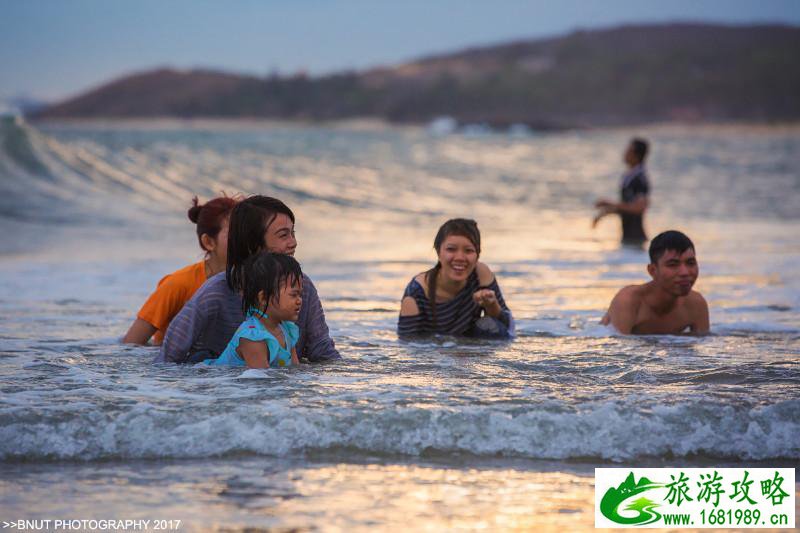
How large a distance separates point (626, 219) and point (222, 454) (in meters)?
11.8

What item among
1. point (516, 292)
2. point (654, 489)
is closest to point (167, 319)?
point (654, 489)

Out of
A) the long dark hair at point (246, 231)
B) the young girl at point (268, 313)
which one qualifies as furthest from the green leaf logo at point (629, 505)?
the long dark hair at point (246, 231)

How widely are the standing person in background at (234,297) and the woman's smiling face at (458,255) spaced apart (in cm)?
136

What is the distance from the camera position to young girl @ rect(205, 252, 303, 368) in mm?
5457

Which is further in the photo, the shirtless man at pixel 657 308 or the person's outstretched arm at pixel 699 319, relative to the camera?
the person's outstretched arm at pixel 699 319

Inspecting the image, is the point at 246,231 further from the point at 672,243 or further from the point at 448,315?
the point at 672,243

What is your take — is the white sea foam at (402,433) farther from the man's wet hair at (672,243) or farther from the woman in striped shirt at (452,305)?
the man's wet hair at (672,243)

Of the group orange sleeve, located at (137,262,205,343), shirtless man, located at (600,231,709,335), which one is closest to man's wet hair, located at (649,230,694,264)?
shirtless man, located at (600,231,709,335)

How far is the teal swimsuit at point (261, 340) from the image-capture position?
5.66 meters

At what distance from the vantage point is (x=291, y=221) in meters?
5.81

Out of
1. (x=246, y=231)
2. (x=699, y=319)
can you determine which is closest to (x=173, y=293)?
(x=246, y=231)

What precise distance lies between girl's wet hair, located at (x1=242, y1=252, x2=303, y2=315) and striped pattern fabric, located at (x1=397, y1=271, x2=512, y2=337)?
217 centimetres

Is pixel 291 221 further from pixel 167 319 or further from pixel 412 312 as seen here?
pixel 412 312

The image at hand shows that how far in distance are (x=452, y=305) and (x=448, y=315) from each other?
8 centimetres
